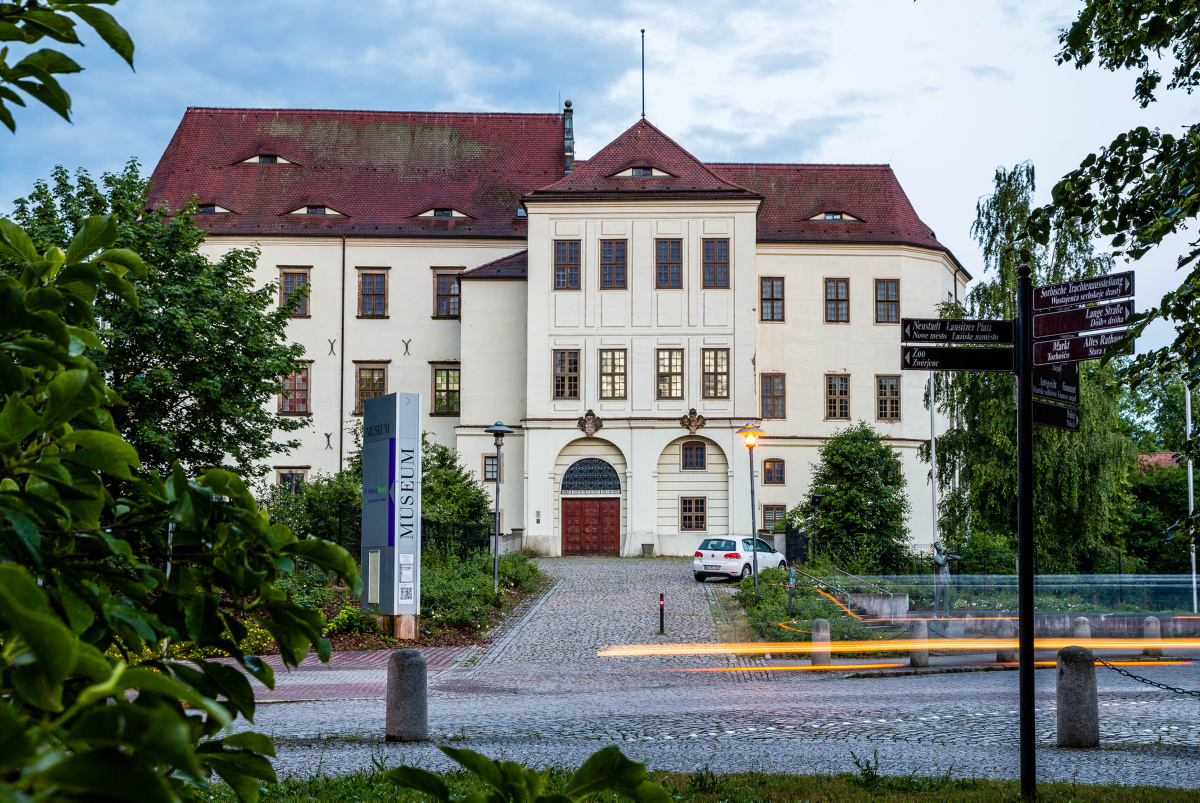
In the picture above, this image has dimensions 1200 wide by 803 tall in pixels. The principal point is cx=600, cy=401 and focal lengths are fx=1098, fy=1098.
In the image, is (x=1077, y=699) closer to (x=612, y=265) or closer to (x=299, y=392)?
(x=612, y=265)

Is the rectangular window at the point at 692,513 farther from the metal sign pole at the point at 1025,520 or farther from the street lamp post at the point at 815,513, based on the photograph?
the metal sign pole at the point at 1025,520

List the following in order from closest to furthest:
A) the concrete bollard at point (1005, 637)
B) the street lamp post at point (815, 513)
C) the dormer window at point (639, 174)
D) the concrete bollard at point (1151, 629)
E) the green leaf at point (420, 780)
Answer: the green leaf at point (420, 780) → the concrete bollard at point (1005, 637) → the concrete bollard at point (1151, 629) → the street lamp post at point (815, 513) → the dormer window at point (639, 174)

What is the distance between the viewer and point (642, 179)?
1721 inches

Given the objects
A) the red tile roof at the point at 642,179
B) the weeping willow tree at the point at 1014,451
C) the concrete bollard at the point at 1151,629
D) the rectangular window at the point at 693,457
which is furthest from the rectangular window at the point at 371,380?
the concrete bollard at the point at 1151,629

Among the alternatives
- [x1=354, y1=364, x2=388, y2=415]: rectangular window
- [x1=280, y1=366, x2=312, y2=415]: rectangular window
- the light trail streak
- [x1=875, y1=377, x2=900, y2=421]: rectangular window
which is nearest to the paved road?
the light trail streak

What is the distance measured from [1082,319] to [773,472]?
133ft

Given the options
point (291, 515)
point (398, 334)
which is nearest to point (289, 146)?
point (398, 334)

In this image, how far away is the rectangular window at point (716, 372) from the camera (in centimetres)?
4306

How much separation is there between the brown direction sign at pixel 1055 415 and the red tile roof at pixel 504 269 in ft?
128

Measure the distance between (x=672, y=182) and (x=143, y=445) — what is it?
83.8 ft

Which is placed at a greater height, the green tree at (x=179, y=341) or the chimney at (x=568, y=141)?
the chimney at (x=568, y=141)

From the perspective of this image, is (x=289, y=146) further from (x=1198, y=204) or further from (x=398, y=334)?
(x=1198, y=204)

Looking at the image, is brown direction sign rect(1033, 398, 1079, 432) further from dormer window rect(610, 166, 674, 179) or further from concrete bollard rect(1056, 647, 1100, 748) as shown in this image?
dormer window rect(610, 166, 674, 179)

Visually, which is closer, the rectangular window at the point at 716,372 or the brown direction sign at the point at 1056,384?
the brown direction sign at the point at 1056,384
